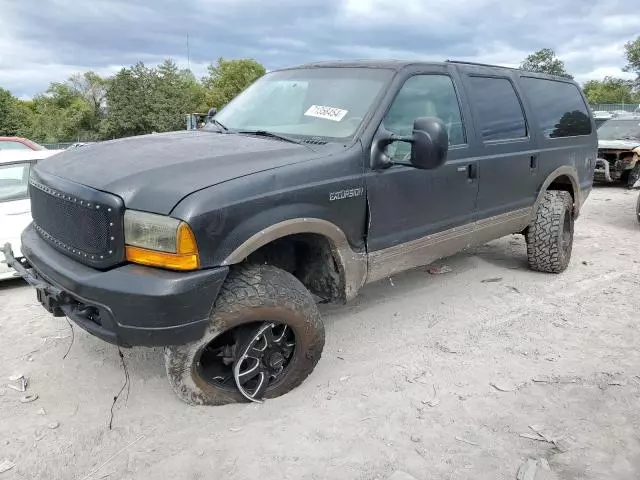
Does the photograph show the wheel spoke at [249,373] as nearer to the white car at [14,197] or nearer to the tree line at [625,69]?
the white car at [14,197]

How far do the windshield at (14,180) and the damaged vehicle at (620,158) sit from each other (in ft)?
37.2

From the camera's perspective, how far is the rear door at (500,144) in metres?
4.48

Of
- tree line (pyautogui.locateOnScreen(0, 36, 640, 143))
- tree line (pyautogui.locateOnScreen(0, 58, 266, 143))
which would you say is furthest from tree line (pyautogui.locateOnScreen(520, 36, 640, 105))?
tree line (pyautogui.locateOnScreen(0, 58, 266, 143))

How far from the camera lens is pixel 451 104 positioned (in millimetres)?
4270

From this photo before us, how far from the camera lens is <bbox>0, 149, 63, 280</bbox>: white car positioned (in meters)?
5.50

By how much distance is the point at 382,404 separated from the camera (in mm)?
3174

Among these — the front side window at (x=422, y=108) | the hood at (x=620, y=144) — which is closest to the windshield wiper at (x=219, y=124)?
the front side window at (x=422, y=108)

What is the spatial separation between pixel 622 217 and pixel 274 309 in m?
8.09

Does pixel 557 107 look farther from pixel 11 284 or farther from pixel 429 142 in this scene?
pixel 11 284

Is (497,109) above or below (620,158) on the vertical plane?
above

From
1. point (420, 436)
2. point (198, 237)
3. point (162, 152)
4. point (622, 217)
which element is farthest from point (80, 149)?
point (622, 217)

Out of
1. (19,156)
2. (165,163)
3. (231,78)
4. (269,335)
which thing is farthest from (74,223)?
(231,78)

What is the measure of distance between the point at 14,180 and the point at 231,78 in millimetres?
78266

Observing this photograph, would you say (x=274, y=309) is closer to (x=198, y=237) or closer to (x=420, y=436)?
(x=198, y=237)
